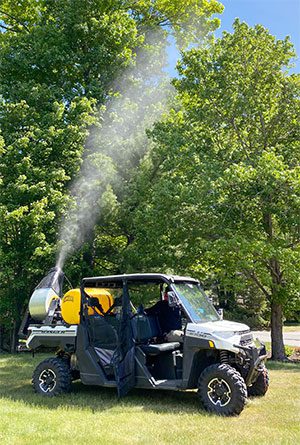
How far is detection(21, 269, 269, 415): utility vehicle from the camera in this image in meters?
6.77

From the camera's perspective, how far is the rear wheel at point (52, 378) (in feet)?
25.2

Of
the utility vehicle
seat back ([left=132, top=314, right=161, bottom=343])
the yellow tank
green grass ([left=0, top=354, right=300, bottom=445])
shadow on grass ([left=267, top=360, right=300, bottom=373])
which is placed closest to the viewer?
green grass ([left=0, top=354, right=300, bottom=445])

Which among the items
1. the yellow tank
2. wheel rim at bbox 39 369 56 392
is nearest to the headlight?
the yellow tank

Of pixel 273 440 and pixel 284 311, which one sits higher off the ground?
pixel 284 311

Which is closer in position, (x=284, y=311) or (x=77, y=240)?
(x=284, y=311)

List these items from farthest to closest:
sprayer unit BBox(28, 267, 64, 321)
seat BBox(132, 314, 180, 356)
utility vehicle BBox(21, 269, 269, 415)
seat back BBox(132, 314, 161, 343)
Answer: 1. sprayer unit BBox(28, 267, 64, 321)
2. seat back BBox(132, 314, 161, 343)
3. seat BBox(132, 314, 180, 356)
4. utility vehicle BBox(21, 269, 269, 415)

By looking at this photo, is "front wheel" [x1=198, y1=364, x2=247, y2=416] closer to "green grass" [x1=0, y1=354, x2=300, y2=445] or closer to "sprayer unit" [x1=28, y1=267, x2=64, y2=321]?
"green grass" [x1=0, y1=354, x2=300, y2=445]

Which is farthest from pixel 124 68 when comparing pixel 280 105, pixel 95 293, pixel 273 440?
pixel 273 440

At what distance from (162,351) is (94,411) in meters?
1.33

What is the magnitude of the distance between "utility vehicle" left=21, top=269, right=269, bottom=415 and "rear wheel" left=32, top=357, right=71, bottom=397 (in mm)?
16

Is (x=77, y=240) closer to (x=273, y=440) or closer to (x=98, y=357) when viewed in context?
(x=98, y=357)

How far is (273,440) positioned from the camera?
17.3ft

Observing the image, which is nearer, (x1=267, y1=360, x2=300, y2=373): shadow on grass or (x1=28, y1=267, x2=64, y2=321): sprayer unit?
(x1=28, y1=267, x2=64, y2=321): sprayer unit

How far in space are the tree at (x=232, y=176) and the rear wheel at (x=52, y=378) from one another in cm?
570
